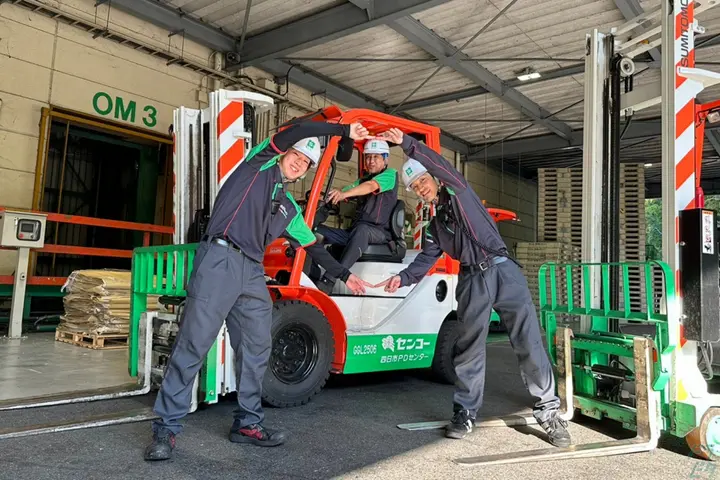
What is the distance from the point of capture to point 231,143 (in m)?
3.79

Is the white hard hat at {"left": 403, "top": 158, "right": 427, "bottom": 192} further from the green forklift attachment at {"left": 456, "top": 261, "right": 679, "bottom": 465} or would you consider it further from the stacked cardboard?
the stacked cardboard

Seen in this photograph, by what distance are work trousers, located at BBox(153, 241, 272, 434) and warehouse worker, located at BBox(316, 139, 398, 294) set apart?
4.30 feet

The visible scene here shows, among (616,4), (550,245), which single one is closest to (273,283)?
(616,4)

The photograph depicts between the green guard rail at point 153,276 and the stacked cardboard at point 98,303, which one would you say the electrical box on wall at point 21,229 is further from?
the green guard rail at point 153,276

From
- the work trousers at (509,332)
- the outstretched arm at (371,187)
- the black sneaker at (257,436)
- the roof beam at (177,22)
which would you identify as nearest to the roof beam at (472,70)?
the roof beam at (177,22)

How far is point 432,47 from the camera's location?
897 centimetres

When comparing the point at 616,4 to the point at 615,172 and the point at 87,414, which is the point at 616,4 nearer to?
Result: the point at 615,172

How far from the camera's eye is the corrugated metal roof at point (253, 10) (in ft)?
26.3

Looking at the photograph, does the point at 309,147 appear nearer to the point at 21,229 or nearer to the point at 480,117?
the point at 21,229

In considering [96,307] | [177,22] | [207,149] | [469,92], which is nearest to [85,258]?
[96,307]

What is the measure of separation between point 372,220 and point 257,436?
81.5 inches

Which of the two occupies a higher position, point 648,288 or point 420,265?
point 420,265

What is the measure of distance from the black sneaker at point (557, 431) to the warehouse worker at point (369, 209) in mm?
1773

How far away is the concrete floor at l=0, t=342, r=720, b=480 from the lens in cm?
253
